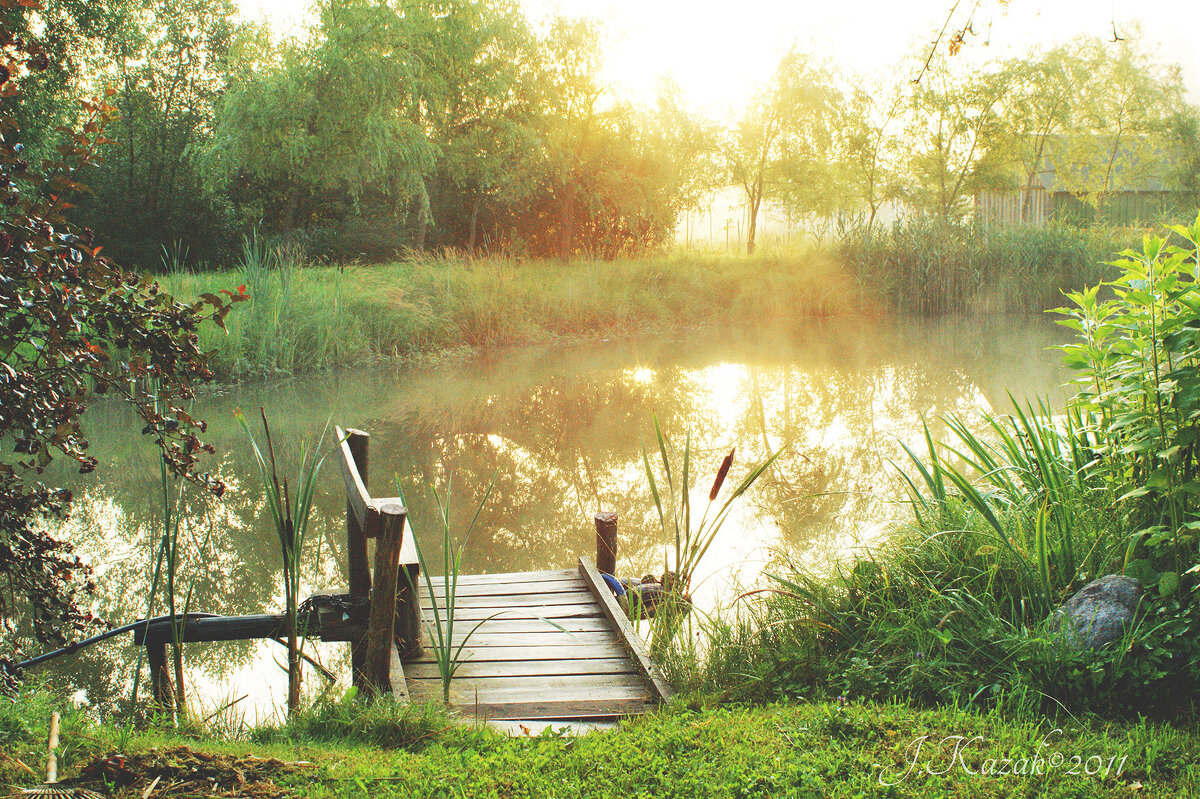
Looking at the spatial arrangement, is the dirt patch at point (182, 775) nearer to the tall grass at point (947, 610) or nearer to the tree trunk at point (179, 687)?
the tree trunk at point (179, 687)

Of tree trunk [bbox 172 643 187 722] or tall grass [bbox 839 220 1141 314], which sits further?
tall grass [bbox 839 220 1141 314]

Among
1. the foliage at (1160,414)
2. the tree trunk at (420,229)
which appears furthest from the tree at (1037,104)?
the foliage at (1160,414)

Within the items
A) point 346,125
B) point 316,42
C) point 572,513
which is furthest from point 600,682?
point 316,42

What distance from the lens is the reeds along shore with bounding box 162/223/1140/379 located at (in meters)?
12.8

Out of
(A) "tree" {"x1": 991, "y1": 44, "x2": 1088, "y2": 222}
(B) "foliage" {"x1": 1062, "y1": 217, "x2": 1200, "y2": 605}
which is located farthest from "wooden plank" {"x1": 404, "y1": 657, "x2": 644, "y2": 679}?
(A) "tree" {"x1": 991, "y1": 44, "x2": 1088, "y2": 222}

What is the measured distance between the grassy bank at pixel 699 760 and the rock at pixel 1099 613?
1.01 feet

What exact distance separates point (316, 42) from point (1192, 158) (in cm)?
2888

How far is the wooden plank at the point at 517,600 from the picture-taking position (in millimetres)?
4297

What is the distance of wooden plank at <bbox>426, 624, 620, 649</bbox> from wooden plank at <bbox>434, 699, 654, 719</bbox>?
1.94 feet

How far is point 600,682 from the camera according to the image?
3.42 meters

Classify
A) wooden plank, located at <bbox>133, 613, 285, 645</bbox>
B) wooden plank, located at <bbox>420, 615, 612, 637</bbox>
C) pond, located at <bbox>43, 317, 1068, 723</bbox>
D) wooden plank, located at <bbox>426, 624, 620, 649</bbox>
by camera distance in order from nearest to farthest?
wooden plank, located at <bbox>133, 613, 285, 645</bbox> < wooden plank, located at <bbox>426, 624, 620, 649</bbox> < wooden plank, located at <bbox>420, 615, 612, 637</bbox> < pond, located at <bbox>43, 317, 1068, 723</bbox>

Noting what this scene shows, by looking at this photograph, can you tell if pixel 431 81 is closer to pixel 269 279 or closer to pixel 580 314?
pixel 580 314

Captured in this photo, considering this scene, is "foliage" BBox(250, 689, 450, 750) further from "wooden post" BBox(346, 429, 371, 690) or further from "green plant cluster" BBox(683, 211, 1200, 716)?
"green plant cluster" BBox(683, 211, 1200, 716)

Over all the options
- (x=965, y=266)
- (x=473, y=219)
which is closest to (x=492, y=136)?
(x=473, y=219)
